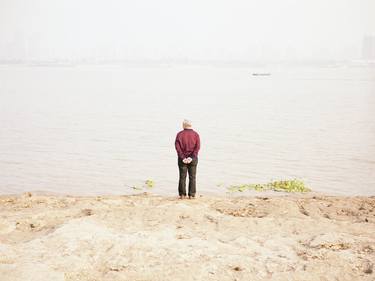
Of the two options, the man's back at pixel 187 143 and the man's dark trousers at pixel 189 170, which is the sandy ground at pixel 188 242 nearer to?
the man's dark trousers at pixel 189 170

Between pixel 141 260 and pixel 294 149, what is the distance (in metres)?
19.8

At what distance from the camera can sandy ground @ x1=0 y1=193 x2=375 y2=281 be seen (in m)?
7.71

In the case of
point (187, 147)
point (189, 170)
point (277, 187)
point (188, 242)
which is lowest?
point (277, 187)

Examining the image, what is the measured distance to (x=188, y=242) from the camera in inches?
351

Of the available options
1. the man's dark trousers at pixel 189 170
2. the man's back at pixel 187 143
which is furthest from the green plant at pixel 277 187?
the man's back at pixel 187 143

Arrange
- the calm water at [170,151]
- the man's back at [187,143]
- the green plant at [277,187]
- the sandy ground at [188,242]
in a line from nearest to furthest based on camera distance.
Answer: the sandy ground at [188,242] < the man's back at [187,143] < the green plant at [277,187] < the calm water at [170,151]

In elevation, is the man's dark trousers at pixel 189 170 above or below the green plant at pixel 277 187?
above

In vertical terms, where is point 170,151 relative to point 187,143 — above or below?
below

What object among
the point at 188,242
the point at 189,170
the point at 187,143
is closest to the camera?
the point at 188,242

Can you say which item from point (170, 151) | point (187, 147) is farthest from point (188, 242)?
point (170, 151)

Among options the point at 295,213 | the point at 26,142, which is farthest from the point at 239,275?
the point at 26,142

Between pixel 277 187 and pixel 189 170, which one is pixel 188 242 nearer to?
pixel 189 170

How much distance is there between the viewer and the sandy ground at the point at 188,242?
771cm

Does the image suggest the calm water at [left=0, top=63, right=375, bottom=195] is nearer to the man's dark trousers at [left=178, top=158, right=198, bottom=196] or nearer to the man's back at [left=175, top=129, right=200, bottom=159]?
the man's dark trousers at [left=178, top=158, right=198, bottom=196]
